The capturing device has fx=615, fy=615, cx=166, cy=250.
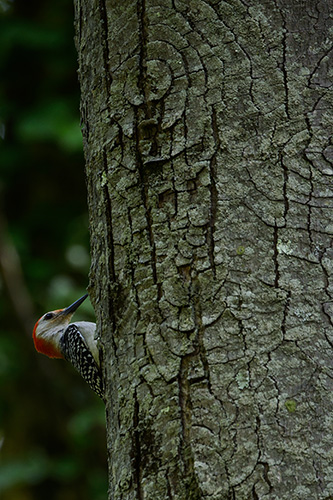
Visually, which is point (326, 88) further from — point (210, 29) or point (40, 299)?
point (40, 299)

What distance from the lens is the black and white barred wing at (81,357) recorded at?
13.1 feet

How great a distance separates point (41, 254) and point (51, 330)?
1610mm

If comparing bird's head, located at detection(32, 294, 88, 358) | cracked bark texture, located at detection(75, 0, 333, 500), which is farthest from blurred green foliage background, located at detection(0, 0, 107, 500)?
cracked bark texture, located at detection(75, 0, 333, 500)

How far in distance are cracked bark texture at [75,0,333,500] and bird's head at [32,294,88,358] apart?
314 cm

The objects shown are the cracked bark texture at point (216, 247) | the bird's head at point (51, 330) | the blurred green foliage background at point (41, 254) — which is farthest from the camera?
the blurred green foliage background at point (41, 254)

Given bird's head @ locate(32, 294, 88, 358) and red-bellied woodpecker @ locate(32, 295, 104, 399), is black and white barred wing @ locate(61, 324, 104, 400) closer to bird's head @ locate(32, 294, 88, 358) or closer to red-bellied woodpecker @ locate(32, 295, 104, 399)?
red-bellied woodpecker @ locate(32, 295, 104, 399)

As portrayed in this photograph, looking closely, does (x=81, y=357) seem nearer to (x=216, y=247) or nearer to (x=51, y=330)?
(x=51, y=330)

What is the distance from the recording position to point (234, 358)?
5.80ft

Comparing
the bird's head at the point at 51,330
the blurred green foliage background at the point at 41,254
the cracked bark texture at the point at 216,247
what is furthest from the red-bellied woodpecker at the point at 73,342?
the cracked bark texture at the point at 216,247

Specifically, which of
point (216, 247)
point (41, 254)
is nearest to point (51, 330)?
point (41, 254)

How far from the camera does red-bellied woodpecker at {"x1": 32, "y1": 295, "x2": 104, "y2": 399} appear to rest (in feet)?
13.5

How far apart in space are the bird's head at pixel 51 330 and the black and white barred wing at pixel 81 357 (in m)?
0.22

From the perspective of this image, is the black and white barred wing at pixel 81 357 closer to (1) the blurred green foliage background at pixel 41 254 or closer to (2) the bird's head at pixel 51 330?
(2) the bird's head at pixel 51 330

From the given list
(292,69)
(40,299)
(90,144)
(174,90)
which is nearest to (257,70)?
(292,69)
